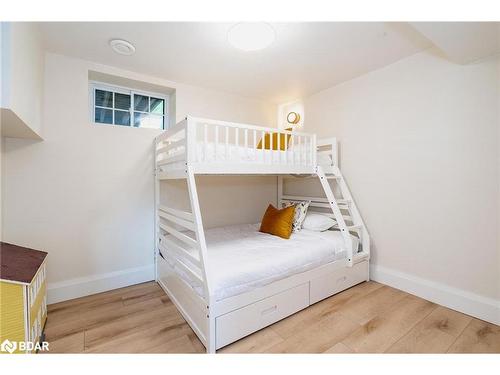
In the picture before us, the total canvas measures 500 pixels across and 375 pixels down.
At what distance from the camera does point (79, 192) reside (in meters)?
2.20

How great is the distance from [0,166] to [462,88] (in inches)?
154

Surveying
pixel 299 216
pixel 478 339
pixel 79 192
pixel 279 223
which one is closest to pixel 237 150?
pixel 279 223

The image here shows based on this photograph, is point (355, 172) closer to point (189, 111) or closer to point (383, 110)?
point (383, 110)

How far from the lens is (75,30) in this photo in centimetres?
178

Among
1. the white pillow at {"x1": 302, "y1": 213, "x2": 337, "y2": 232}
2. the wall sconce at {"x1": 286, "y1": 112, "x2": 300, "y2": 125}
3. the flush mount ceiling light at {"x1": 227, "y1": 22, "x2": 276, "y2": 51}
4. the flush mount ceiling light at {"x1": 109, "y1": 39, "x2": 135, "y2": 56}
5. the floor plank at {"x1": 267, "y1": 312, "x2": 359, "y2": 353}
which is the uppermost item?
the flush mount ceiling light at {"x1": 109, "y1": 39, "x2": 135, "y2": 56}

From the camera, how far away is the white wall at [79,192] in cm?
200

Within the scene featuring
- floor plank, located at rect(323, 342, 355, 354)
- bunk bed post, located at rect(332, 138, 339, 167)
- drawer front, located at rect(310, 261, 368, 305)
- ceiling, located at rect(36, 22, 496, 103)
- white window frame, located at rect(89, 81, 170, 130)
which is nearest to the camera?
floor plank, located at rect(323, 342, 355, 354)

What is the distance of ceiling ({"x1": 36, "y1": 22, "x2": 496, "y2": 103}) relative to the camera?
70.0 inches

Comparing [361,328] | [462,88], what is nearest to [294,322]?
[361,328]

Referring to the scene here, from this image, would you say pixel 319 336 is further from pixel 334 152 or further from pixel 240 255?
pixel 334 152

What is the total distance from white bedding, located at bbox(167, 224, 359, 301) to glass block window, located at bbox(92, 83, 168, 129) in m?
1.52

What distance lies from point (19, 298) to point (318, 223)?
250 cm

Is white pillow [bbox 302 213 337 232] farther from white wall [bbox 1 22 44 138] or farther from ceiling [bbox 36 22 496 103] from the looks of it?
white wall [bbox 1 22 44 138]

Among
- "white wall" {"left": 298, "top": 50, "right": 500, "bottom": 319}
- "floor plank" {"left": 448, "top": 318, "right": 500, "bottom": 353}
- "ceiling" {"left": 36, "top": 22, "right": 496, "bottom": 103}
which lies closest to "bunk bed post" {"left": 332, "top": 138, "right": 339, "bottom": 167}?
"white wall" {"left": 298, "top": 50, "right": 500, "bottom": 319}
